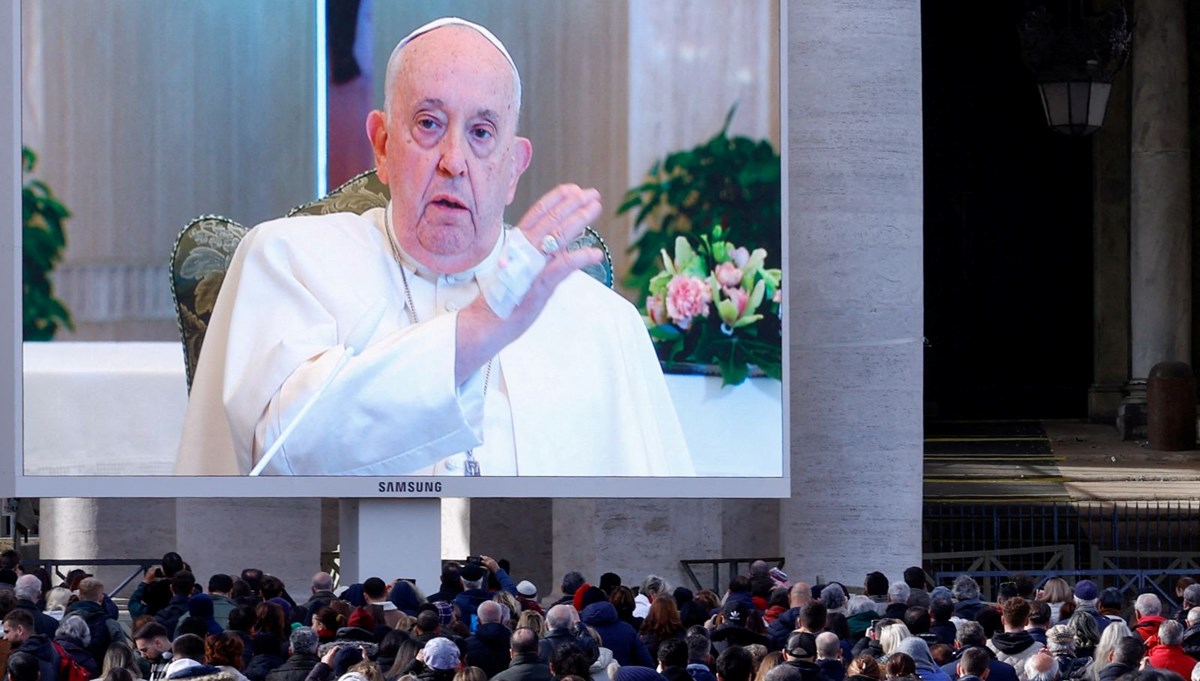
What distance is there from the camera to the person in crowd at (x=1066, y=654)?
10.0 metres

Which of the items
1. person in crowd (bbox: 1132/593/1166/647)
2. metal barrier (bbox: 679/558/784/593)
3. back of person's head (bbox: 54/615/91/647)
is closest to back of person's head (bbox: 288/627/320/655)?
back of person's head (bbox: 54/615/91/647)

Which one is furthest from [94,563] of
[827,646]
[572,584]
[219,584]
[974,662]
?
[974,662]

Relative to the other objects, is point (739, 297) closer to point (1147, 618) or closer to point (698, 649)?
point (1147, 618)

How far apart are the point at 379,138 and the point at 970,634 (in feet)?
21.9

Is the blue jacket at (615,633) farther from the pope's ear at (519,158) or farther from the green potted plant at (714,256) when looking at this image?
the pope's ear at (519,158)

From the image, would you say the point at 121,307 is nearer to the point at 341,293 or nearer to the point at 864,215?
the point at 341,293

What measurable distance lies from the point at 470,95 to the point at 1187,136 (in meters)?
15.4

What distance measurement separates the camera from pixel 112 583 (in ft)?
59.3

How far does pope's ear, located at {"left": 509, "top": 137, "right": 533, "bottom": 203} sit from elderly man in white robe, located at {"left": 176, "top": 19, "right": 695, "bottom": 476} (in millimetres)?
13

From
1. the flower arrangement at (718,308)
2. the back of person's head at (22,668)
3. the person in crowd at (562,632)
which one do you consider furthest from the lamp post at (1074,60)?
the back of person's head at (22,668)

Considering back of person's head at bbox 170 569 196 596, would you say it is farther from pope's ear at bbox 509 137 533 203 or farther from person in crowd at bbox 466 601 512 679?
pope's ear at bbox 509 137 533 203

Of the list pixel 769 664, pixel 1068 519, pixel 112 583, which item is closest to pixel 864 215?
pixel 1068 519

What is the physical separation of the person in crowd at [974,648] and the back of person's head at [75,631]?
4090mm

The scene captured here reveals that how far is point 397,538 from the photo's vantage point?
15406mm
